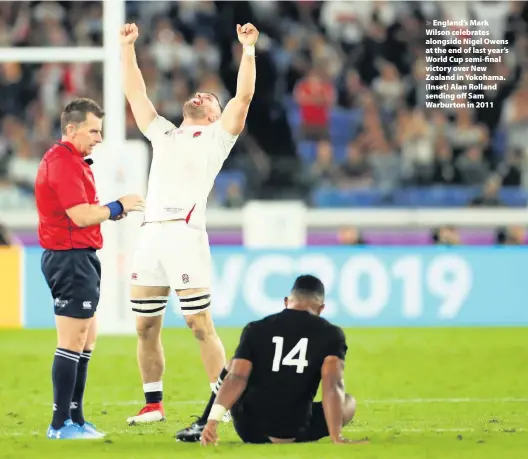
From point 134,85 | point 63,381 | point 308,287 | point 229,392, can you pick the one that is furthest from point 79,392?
point 134,85

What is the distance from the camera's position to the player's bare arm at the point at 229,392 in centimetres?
621

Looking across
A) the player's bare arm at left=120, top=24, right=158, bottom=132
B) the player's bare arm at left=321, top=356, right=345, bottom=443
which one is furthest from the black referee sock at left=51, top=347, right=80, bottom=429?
the player's bare arm at left=120, top=24, right=158, bottom=132

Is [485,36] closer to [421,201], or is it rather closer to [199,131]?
[421,201]

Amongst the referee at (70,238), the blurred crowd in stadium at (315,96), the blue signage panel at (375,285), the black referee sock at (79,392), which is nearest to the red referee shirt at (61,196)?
the referee at (70,238)

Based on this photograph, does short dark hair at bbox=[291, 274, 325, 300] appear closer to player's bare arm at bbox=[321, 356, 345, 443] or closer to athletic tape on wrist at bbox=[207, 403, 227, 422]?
player's bare arm at bbox=[321, 356, 345, 443]

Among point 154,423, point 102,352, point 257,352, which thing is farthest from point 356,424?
point 102,352

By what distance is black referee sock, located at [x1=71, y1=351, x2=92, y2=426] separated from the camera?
7352 mm

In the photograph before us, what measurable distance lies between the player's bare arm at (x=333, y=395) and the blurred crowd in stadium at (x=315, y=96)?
12099mm

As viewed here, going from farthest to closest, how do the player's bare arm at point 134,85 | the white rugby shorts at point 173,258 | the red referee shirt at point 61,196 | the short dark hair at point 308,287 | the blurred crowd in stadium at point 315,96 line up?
the blurred crowd in stadium at point 315,96
the player's bare arm at point 134,85
the white rugby shorts at point 173,258
the red referee shirt at point 61,196
the short dark hair at point 308,287

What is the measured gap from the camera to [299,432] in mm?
6438

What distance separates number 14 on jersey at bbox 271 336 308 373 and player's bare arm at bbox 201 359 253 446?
139 millimetres

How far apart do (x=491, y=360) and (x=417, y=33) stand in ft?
30.5

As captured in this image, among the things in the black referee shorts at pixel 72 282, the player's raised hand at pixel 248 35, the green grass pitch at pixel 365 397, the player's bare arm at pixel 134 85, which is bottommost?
the green grass pitch at pixel 365 397

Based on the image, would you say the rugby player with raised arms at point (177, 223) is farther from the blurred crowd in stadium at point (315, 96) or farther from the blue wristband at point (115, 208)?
the blurred crowd in stadium at point (315, 96)
